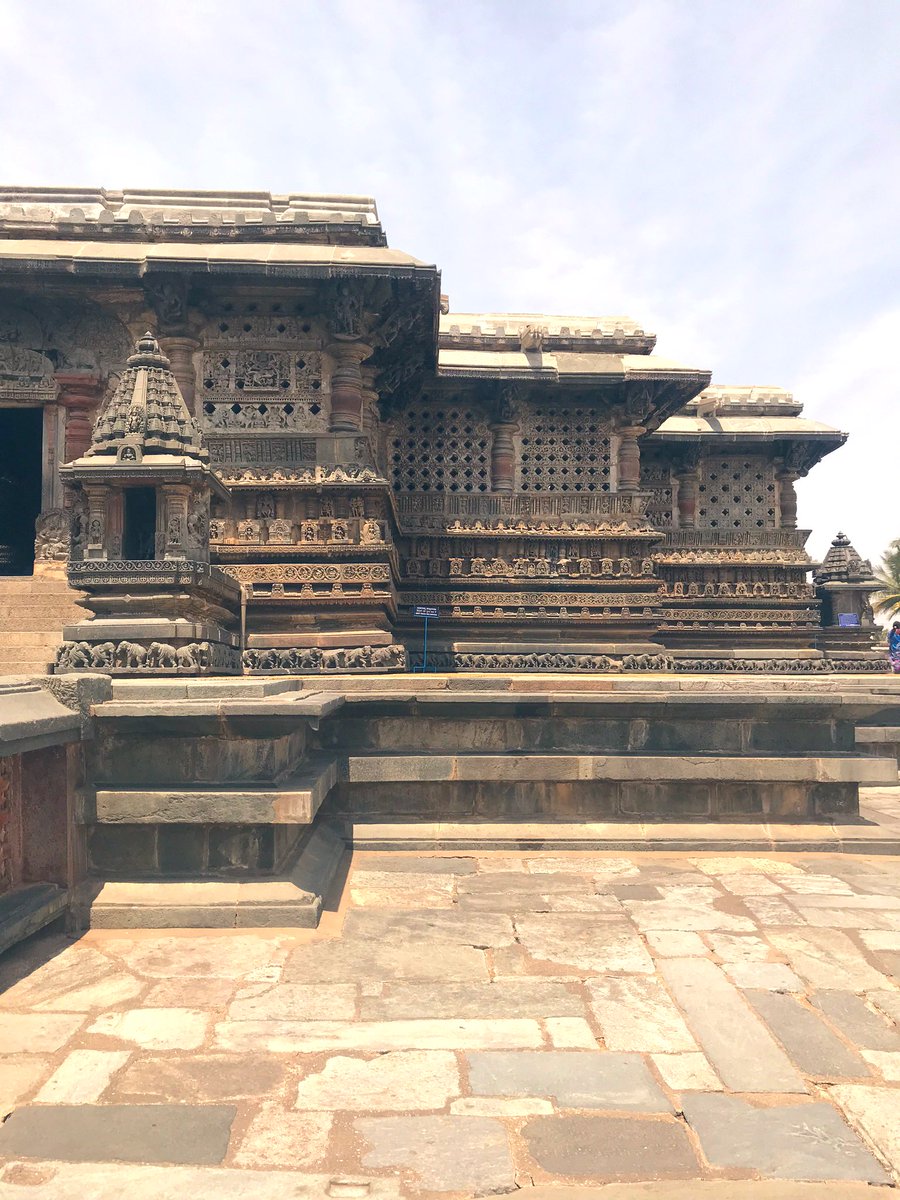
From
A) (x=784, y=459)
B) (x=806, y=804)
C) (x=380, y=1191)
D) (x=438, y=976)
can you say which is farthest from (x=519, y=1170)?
(x=784, y=459)

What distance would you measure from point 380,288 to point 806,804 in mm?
7670

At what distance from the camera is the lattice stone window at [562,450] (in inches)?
512

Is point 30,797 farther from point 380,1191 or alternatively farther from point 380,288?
point 380,288

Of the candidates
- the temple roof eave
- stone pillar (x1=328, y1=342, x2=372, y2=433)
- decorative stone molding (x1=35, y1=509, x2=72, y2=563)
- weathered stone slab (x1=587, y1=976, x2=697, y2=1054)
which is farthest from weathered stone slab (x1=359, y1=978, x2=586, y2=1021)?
the temple roof eave

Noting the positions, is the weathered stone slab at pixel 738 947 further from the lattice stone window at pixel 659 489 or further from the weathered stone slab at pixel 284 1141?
the lattice stone window at pixel 659 489

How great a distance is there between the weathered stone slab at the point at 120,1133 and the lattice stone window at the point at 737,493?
50.0 feet

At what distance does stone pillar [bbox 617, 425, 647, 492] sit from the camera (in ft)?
42.1

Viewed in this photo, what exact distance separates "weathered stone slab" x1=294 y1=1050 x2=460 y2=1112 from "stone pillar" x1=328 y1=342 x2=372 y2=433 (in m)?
8.14

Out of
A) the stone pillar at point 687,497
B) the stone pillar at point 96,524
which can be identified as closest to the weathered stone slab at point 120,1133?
the stone pillar at point 96,524

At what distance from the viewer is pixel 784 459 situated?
16141 mm

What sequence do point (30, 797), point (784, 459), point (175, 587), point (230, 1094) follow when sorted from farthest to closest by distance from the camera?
point (784, 459) → point (175, 587) → point (30, 797) → point (230, 1094)

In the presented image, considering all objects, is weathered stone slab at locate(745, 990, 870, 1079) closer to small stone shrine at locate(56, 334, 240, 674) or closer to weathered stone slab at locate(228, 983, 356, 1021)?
weathered stone slab at locate(228, 983, 356, 1021)

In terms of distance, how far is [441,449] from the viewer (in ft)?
42.7

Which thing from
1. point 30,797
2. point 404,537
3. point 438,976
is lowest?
point 438,976
